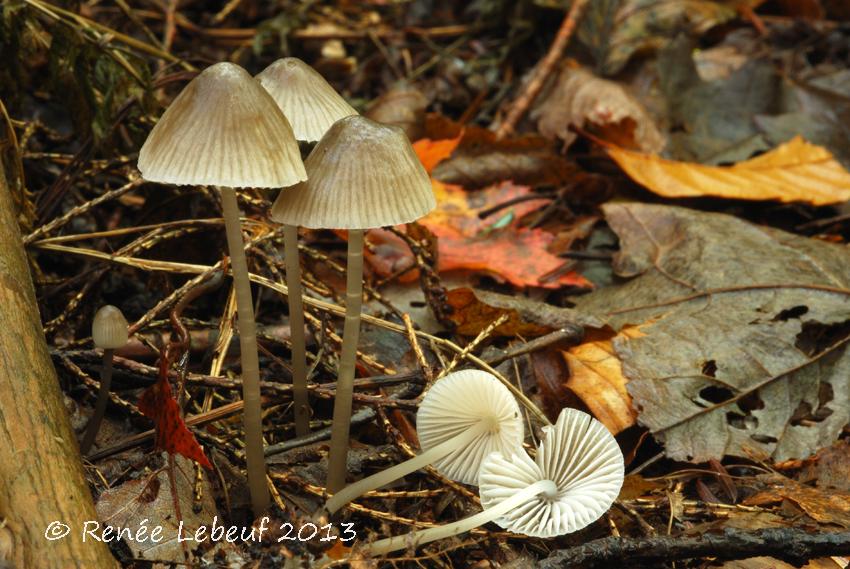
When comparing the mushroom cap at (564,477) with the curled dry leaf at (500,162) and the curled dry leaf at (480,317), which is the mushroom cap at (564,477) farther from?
the curled dry leaf at (500,162)

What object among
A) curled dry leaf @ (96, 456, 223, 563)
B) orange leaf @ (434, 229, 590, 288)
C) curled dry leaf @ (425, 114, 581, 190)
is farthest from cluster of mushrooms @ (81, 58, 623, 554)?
curled dry leaf @ (425, 114, 581, 190)

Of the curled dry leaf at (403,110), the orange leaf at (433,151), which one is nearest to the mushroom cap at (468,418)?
the orange leaf at (433,151)

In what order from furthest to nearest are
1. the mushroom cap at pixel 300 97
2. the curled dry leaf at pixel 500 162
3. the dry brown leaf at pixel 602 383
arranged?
the curled dry leaf at pixel 500 162 → the dry brown leaf at pixel 602 383 → the mushroom cap at pixel 300 97

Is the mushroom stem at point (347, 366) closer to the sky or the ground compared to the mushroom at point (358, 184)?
closer to the ground

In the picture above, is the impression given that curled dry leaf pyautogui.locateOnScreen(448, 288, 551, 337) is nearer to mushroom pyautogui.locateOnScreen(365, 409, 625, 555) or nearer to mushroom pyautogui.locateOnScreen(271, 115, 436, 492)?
mushroom pyautogui.locateOnScreen(365, 409, 625, 555)

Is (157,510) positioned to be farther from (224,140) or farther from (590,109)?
(590,109)

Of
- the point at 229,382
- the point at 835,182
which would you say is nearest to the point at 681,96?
the point at 835,182

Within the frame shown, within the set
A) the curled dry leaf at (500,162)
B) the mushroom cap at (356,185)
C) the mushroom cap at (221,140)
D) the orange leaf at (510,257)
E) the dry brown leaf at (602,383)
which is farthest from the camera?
the curled dry leaf at (500,162)
